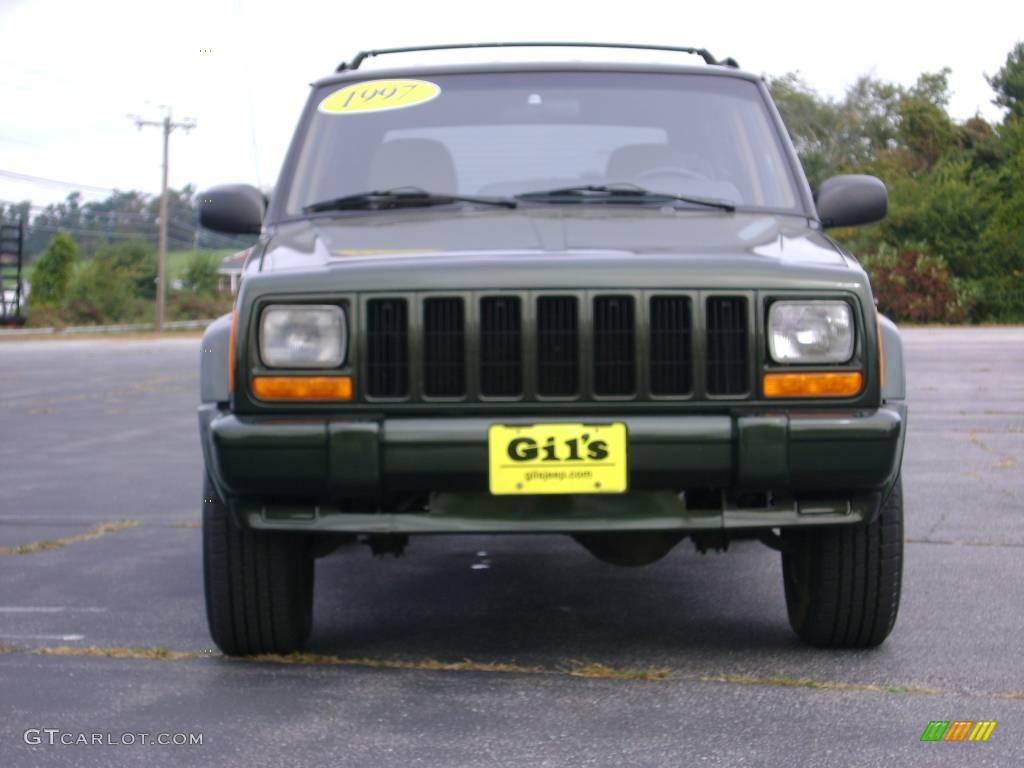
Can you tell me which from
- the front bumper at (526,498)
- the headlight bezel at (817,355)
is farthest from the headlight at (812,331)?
the front bumper at (526,498)

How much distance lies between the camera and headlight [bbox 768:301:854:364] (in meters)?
3.95

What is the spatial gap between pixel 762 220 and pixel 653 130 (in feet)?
2.31

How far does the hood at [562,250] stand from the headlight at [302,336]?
0.36 ft

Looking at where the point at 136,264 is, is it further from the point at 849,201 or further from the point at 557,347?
the point at 557,347

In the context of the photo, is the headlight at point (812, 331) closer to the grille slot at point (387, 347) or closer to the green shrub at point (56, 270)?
the grille slot at point (387, 347)

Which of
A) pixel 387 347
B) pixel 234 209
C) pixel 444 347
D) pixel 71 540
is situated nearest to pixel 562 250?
pixel 444 347

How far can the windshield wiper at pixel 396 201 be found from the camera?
482 centimetres

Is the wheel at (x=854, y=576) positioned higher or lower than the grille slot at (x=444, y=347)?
lower

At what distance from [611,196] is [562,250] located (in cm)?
81

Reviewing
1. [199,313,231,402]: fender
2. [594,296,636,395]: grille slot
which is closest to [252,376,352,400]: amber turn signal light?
[199,313,231,402]: fender

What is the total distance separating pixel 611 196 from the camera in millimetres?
4863

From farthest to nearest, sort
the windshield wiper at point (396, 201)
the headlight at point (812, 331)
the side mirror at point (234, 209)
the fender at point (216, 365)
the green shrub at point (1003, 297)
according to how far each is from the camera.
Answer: the green shrub at point (1003, 297), the side mirror at point (234, 209), the windshield wiper at point (396, 201), the fender at point (216, 365), the headlight at point (812, 331)

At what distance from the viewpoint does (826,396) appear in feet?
12.9

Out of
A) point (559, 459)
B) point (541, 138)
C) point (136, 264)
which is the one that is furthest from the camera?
point (136, 264)
